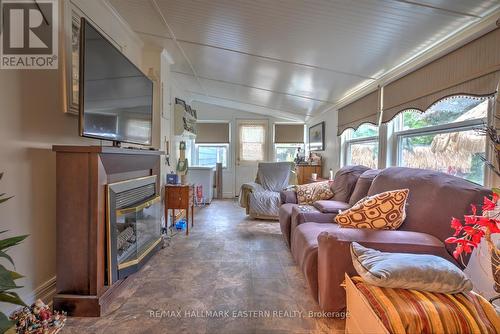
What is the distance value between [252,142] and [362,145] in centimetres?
335

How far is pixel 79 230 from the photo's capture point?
1.70 m

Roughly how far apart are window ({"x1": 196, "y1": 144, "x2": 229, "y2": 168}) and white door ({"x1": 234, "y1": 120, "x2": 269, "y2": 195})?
35 centimetres

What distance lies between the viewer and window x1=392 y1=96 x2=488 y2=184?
6.23ft

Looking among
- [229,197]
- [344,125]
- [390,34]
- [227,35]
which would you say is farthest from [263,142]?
[390,34]

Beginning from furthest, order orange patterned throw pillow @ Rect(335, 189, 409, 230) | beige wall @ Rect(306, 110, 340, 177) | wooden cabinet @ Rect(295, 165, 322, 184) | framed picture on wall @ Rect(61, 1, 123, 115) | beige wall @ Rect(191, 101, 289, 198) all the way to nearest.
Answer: beige wall @ Rect(191, 101, 289, 198) → wooden cabinet @ Rect(295, 165, 322, 184) → beige wall @ Rect(306, 110, 340, 177) → framed picture on wall @ Rect(61, 1, 123, 115) → orange patterned throw pillow @ Rect(335, 189, 409, 230)

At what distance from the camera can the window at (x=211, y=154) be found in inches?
263

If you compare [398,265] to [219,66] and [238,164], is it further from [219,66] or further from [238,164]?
[238,164]

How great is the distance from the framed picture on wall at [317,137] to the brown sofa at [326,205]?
6.74 feet

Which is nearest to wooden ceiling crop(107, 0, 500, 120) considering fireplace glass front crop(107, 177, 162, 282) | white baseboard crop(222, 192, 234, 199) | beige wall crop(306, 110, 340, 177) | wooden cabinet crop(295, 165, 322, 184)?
beige wall crop(306, 110, 340, 177)

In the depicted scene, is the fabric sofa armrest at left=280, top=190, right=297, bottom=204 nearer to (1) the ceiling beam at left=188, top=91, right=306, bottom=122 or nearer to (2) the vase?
(2) the vase

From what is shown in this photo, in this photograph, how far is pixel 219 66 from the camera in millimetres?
3619

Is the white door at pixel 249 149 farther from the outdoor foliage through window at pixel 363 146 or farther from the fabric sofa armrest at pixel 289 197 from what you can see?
the fabric sofa armrest at pixel 289 197

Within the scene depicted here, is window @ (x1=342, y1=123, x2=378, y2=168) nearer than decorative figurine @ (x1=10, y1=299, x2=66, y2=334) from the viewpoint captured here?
No

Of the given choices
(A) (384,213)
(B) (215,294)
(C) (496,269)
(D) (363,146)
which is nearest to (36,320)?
(B) (215,294)
